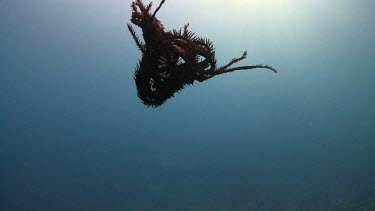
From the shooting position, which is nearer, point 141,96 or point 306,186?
point 141,96

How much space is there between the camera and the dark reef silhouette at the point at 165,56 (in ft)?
16.6

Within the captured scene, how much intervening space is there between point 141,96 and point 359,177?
5067 cm

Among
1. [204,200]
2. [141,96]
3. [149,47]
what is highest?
[204,200]

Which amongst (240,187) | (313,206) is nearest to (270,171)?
(240,187)

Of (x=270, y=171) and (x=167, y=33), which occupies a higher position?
(x=270, y=171)

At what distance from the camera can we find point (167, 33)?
5051 millimetres

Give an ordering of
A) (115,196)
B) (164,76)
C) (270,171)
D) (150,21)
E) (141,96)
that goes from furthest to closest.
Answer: (270,171)
(115,196)
(141,96)
(164,76)
(150,21)

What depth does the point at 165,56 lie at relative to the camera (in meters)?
5.16

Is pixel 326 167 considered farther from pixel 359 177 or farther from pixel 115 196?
pixel 115 196

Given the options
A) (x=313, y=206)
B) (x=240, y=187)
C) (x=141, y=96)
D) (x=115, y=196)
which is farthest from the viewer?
(x=115, y=196)

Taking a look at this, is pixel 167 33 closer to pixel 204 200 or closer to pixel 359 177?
pixel 204 200

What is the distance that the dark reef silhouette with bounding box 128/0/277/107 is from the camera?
5059 millimetres

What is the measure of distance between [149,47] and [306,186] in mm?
49260

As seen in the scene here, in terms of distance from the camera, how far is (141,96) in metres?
5.88
